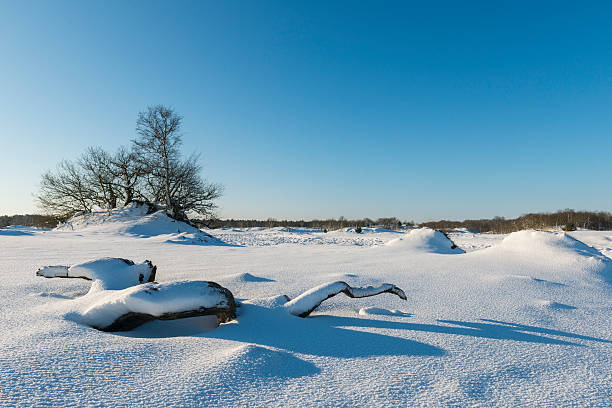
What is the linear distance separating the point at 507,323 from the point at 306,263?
226cm

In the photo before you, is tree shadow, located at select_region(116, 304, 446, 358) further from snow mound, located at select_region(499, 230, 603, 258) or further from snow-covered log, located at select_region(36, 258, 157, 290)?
snow mound, located at select_region(499, 230, 603, 258)

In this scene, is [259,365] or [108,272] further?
[108,272]

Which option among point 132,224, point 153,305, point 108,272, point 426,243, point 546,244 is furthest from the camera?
point 132,224

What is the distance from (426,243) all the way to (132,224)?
771cm

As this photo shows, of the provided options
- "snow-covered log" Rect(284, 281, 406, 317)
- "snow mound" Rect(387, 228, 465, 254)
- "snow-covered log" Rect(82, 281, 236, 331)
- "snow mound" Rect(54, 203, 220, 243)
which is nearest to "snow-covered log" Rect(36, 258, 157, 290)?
"snow-covered log" Rect(82, 281, 236, 331)

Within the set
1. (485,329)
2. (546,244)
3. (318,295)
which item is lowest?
(485,329)

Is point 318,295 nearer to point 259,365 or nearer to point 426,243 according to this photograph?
point 259,365

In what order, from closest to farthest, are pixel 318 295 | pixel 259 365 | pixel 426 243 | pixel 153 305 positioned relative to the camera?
1. pixel 259 365
2. pixel 153 305
3. pixel 318 295
4. pixel 426 243

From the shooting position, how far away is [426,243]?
16.8 feet

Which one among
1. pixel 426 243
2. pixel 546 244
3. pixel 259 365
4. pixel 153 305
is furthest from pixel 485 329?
pixel 426 243

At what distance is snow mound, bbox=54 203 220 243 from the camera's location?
27.5ft

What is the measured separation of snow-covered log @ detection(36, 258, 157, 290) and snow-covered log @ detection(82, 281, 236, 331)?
0.54 m

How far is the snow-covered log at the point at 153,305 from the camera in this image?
56.2 inches

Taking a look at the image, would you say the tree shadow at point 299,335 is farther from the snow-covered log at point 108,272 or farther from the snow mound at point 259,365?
the snow-covered log at point 108,272
